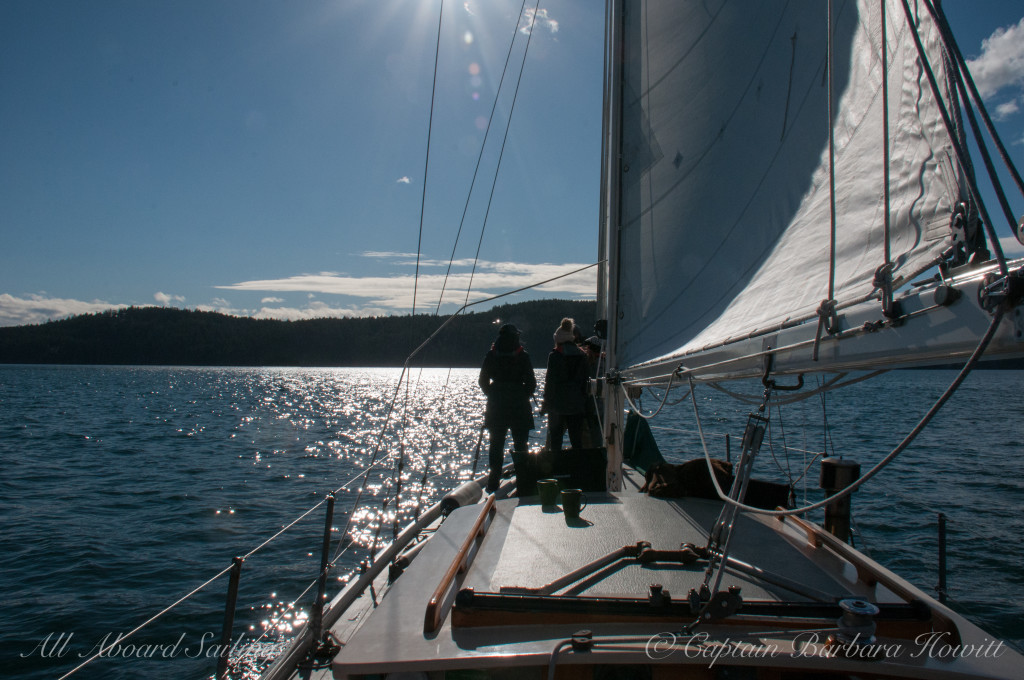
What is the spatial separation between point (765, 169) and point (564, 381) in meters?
3.62

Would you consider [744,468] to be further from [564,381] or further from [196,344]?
[196,344]

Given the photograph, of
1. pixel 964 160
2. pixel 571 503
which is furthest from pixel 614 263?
pixel 964 160

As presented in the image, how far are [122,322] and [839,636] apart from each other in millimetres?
176967

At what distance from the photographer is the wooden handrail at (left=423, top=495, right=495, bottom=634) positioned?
6.72ft

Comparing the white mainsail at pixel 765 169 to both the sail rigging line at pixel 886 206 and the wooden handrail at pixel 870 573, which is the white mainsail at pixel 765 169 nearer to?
the sail rigging line at pixel 886 206

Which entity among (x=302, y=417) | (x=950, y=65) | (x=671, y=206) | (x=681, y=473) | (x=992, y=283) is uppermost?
(x=671, y=206)

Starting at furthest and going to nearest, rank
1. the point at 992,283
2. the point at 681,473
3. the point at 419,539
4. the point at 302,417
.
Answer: the point at 302,417, the point at 419,539, the point at 681,473, the point at 992,283

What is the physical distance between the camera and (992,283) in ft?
4.10

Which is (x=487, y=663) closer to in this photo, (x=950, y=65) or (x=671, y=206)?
(x=950, y=65)

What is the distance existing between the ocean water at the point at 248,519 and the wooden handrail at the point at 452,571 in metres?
1.04

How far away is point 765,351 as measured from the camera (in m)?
2.21

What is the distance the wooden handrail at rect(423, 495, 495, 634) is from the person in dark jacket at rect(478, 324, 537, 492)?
300 cm

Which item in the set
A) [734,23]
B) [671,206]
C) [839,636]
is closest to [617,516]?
[839,636]

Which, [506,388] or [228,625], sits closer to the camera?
[228,625]
